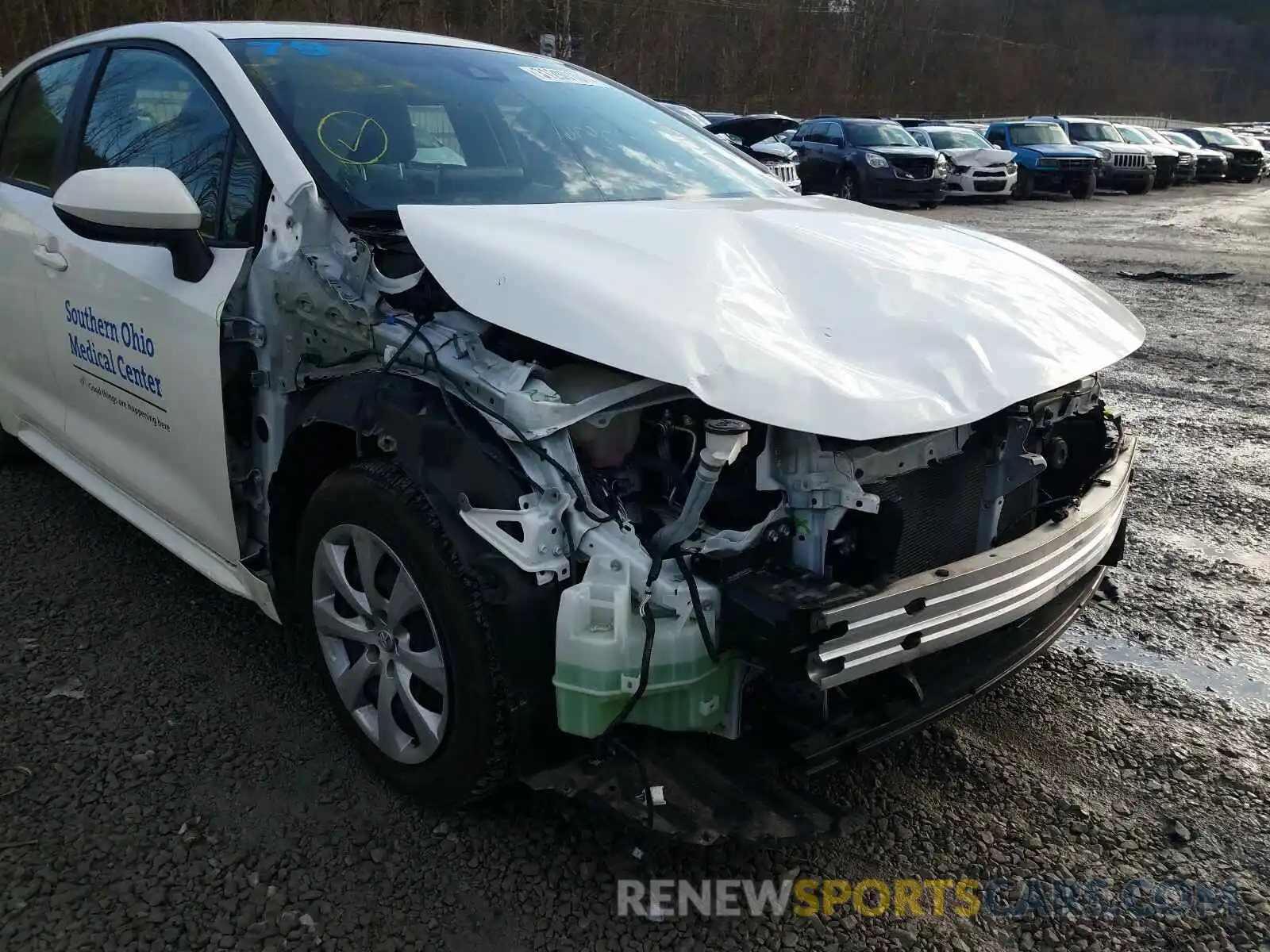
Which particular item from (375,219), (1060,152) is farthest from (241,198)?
(1060,152)

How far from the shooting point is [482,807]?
7.82ft

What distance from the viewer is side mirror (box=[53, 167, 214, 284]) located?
248 centimetres

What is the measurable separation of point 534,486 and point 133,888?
122 cm

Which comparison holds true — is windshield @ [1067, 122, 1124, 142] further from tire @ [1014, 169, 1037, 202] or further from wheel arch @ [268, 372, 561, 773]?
wheel arch @ [268, 372, 561, 773]

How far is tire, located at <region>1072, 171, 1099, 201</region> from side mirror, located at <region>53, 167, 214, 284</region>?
25143mm

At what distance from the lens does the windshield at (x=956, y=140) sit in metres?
22.0

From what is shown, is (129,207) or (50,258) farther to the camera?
(50,258)

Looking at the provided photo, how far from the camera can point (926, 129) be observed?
22578 mm

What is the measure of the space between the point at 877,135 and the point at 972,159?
2.84m

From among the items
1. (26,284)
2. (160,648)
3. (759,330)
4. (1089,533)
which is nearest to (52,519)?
(26,284)

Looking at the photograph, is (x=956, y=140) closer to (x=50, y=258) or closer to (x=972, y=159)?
(x=972, y=159)

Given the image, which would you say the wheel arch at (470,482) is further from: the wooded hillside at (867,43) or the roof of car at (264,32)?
the wooded hillside at (867,43)

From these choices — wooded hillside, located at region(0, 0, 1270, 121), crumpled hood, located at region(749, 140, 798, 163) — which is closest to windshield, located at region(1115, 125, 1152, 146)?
wooded hillside, located at region(0, 0, 1270, 121)

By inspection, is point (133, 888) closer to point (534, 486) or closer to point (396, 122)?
point (534, 486)
